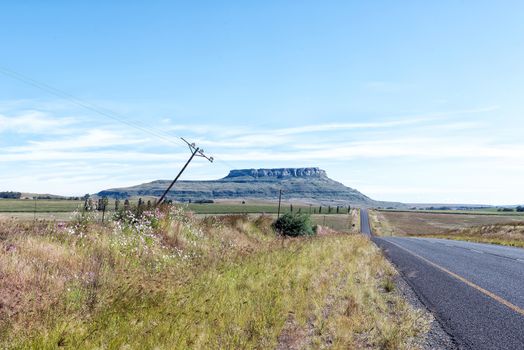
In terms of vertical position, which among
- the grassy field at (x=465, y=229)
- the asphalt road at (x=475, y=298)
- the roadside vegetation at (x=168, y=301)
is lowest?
the grassy field at (x=465, y=229)

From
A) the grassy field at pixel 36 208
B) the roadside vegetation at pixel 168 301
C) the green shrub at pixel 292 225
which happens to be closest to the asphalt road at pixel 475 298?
the roadside vegetation at pixel 168 301

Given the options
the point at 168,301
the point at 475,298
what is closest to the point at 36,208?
the point at 168,301

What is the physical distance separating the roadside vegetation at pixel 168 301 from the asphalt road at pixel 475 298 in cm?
60

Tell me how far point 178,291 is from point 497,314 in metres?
5.13

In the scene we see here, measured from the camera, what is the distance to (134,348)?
182 inches

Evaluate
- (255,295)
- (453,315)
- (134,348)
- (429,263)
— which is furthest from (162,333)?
(429,263)

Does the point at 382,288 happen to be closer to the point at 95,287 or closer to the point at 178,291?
the point at 178,291

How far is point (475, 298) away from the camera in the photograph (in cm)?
806

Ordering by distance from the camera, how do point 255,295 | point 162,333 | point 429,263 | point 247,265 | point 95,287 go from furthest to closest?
point 429,263 < point 247,265 < point 255,295 < point 95,287 < point 162,333

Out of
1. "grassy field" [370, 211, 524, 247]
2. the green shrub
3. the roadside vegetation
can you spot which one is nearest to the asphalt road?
the roadside vegetation

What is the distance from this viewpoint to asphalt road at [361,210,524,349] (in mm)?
5680

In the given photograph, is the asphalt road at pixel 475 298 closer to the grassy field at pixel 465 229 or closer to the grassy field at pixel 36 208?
the grassy field at pixel 465 229

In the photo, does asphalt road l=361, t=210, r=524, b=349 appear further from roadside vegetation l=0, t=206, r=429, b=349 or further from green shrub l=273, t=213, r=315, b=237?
green shrub l=273, t=213, r=315, b=237

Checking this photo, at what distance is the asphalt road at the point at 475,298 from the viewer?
5680mm
